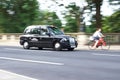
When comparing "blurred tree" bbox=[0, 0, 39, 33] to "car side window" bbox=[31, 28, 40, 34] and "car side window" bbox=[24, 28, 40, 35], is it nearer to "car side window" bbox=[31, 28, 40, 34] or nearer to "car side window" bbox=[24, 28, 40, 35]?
"car side window" bbox=[24, 28, 40, 35]

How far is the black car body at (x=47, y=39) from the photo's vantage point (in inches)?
1009

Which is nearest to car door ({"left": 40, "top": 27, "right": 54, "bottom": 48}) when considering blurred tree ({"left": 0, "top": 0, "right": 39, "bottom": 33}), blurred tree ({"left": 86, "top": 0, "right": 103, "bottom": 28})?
blurred tree ({"left": 86, "top": 0, "right": 103, "bottom": 28})

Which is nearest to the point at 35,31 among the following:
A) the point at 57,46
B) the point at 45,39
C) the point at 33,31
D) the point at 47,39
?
the point at 33,31

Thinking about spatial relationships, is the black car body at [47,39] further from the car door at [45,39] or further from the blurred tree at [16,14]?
the blurred tree at [16,14]

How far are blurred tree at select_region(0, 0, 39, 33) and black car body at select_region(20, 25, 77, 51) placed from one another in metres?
29.3

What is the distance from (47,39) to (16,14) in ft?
110

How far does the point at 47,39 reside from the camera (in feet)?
87.1

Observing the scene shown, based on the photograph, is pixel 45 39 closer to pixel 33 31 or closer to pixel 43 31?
pixel 43 31

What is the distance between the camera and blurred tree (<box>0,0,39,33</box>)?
57.7m

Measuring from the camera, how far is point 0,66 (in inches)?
638

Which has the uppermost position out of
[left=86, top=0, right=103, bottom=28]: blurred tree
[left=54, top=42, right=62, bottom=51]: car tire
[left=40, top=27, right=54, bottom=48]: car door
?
[left=86, top=0, right=103, bottom=28]: blurred tree

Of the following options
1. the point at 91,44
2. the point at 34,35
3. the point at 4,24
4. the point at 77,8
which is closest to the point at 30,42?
the point at 34,35

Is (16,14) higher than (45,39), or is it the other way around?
(16,14)

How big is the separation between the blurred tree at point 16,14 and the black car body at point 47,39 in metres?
29.3
